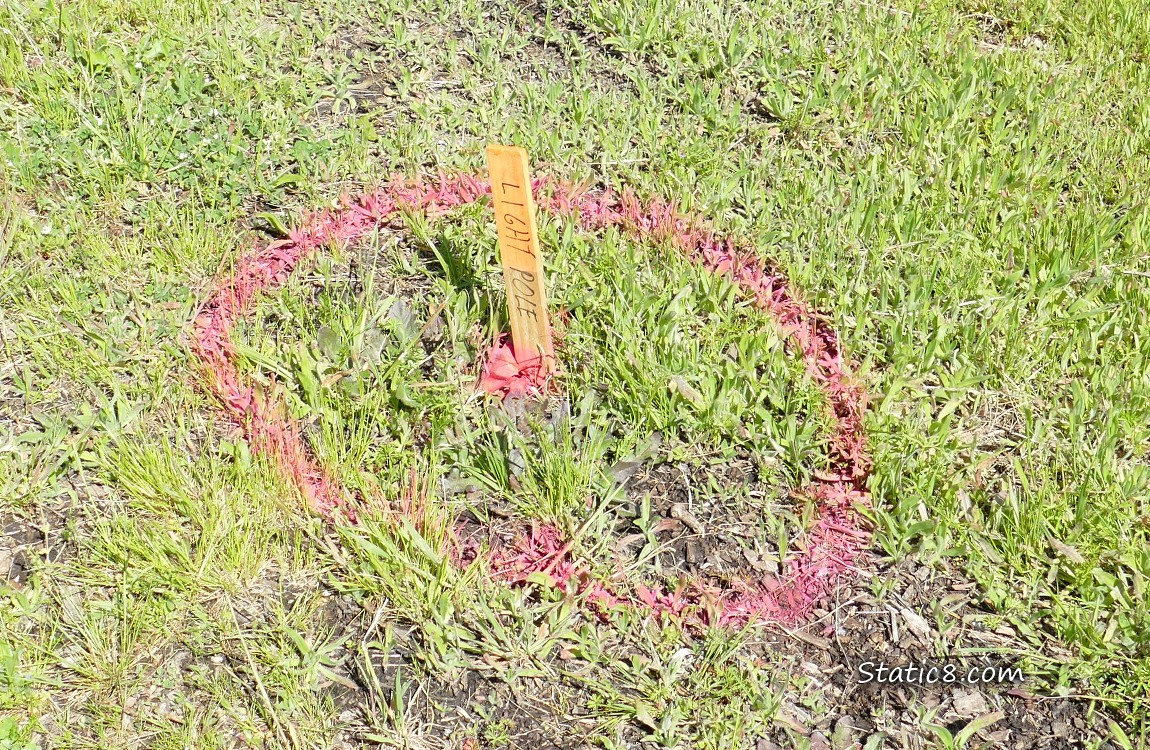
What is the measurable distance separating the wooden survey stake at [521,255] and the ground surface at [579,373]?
0.57 ft

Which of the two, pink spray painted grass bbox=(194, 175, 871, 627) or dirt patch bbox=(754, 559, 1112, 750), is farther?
pink spray painted grass bbox=(194, 175, 871, 627)

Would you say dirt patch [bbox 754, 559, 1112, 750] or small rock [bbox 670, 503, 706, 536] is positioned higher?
small rock [bbox 670, 503, 706, 536]

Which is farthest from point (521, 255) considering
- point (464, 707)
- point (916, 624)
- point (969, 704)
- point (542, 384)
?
point (969, 704)

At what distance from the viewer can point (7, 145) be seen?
11.4 feet

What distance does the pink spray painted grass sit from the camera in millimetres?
2471

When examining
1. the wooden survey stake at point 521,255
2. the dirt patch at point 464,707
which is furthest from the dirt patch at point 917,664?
the wooden survey stake at point 521,255

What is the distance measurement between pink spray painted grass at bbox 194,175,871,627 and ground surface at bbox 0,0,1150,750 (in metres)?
0.05

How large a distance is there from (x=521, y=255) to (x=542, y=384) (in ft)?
1.48

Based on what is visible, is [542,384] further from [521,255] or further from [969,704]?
[969,704]

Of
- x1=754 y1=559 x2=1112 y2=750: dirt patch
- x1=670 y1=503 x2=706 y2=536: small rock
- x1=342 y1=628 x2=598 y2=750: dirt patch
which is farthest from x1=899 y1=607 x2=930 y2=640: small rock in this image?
x1=342 y1=628 x2=598 y2=750: dirt patch

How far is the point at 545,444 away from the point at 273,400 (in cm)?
82

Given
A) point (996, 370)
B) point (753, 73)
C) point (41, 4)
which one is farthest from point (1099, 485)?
point (41, 4)

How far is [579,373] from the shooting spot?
2904mm

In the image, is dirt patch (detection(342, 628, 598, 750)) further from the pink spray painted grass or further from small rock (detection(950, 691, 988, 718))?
small rock (detection(950, 691, 988, 718))
